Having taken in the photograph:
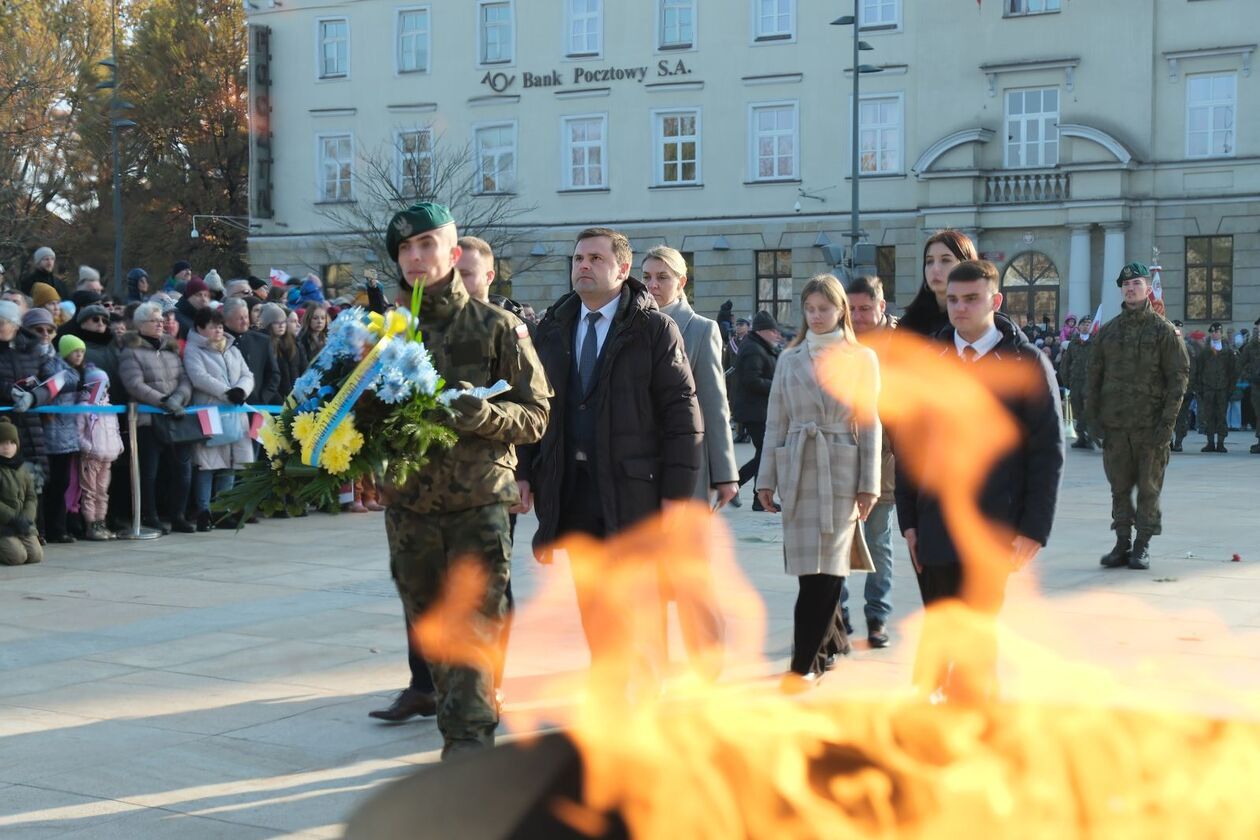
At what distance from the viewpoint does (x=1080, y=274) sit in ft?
113

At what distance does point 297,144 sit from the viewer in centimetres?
4391

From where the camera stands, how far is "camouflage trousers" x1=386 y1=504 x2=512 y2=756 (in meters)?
4.79

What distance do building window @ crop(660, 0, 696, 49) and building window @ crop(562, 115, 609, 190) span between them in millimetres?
2625

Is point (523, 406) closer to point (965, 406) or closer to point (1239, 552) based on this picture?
point (965, 406)

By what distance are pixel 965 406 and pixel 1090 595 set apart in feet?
12.9

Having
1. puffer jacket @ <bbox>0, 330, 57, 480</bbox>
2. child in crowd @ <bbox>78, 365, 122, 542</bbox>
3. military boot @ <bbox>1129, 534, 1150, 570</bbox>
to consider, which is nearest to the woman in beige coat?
military boot @ <bbox>1129, 534, 1150, 570</bbox>

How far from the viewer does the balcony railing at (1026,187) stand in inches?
1378

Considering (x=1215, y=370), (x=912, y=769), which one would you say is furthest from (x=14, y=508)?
(x=1215, y=370)

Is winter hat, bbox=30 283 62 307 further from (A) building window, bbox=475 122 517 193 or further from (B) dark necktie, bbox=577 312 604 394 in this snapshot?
(A) building window, bbox=475 122 517 193

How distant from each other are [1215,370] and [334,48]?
2820cm

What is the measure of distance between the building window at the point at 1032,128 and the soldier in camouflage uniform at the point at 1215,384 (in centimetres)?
1222

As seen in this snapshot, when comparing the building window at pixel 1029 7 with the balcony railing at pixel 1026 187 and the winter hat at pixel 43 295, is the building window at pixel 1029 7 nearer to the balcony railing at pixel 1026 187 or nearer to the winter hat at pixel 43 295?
the balcony railing at pixel 1026 187

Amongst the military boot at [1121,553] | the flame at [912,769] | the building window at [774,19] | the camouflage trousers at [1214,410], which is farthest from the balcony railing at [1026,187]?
the flame at [912,769]

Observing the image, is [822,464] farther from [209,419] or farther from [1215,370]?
[1215,370]
